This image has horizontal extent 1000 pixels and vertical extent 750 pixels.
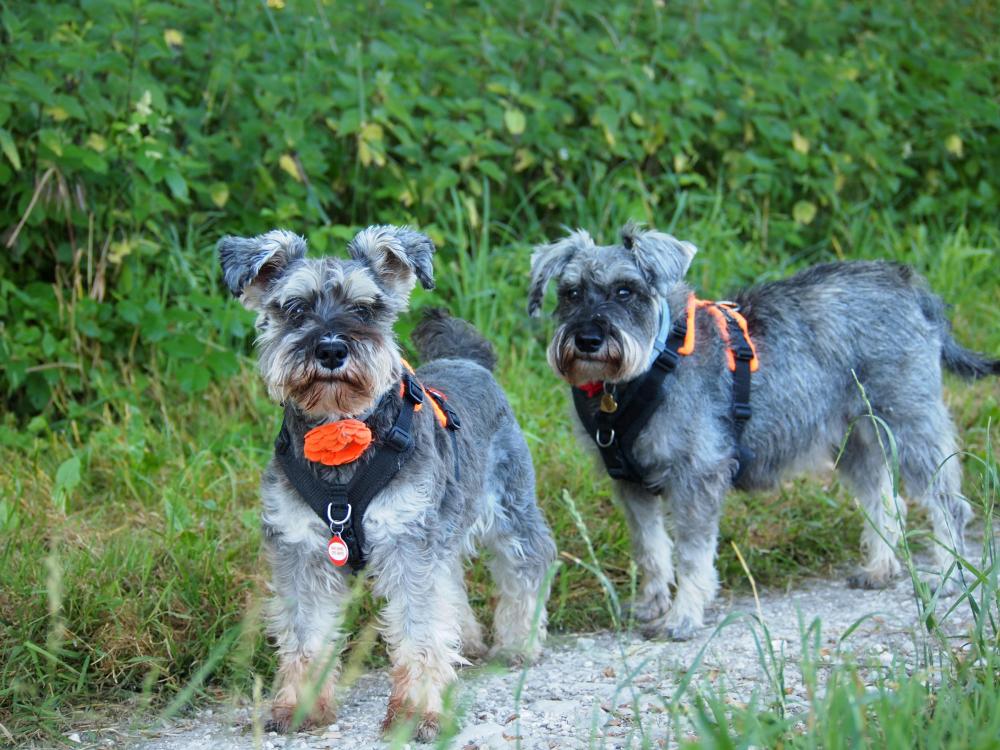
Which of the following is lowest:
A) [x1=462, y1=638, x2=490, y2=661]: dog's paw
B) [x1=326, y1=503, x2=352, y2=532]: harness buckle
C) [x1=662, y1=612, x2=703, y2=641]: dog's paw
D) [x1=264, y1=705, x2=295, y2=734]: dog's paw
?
[x1=462, y1=638, x2=490, y2=661]: dog's paw

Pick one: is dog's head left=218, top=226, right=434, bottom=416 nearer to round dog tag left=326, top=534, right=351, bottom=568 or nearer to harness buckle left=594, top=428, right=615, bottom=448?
round dog tag left=326, top=534, right=351, bottom=568

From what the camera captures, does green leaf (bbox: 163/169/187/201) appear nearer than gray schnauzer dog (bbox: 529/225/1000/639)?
No

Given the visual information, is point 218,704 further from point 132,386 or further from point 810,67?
point 810,67

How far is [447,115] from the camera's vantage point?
27.7 feet

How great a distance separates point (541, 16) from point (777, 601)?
17.0ft

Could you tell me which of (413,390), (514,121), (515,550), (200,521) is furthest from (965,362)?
(200,521)

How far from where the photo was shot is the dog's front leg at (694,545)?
18.0 feet

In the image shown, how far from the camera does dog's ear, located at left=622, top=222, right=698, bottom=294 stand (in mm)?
5434

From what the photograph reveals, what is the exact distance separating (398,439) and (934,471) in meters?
2.95

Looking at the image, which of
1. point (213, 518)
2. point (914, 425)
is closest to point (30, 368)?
point (213, 518)

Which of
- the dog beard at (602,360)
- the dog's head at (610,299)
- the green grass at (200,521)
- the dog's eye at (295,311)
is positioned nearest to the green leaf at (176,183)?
the green grass at (200,521)

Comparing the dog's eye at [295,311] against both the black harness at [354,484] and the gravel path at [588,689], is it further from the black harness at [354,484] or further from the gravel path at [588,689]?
the gravel path at [588,689]

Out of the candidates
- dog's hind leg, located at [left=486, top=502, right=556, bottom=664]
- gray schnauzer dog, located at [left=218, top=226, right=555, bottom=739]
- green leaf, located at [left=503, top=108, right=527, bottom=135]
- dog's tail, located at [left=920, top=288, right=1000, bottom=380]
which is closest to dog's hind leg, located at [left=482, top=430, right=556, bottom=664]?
dog's hind leg, located at [left=486, top=502, right=556, bottom=664]

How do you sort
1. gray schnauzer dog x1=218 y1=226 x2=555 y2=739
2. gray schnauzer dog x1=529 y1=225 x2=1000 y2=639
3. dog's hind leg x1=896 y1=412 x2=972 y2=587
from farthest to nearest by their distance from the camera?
1. dog's hind leg x1=896 y1=412 x2=972 y2=587
2. gray schnauzer dog x1=529 y1=225 x2=1000 y2=639
3. gray schnauzer dog x1=218 y1=226 x2=555 y2=739
